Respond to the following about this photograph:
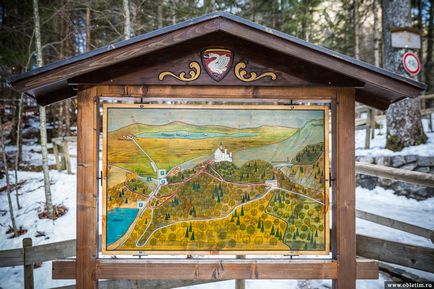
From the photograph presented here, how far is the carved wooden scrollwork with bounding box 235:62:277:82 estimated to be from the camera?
267cm

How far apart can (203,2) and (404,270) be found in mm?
9584

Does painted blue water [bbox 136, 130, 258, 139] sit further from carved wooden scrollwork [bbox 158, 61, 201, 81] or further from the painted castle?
carved wooden scrollwork [bbox 158, 61, 201, 81]

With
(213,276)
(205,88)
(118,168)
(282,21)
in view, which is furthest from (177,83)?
(282,21)

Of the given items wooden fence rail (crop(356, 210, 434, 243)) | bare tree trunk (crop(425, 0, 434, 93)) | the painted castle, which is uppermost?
bare tree trunk (crop(425, 0, 434, 93))

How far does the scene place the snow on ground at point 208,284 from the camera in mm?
4316

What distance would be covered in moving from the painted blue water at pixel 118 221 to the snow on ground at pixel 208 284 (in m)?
Answer: 2.34

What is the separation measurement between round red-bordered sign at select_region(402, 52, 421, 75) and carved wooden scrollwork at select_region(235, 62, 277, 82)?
15.8ft

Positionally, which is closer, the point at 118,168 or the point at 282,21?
the point at 118,168

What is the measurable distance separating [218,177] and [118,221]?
115 cm

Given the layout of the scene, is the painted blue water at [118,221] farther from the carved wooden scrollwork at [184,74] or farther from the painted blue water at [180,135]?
the carved wooden scrollwork at [184,74]

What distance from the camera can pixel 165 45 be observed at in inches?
99.1

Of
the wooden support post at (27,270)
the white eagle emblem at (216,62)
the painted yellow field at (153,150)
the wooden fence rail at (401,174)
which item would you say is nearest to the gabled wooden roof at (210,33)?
the white eagle emblem at (216,62)

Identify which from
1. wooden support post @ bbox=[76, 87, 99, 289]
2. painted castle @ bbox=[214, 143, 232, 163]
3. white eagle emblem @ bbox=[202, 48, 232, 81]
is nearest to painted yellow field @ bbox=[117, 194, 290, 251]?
wooden support post @ bbox=[76, 87, 99, 289]

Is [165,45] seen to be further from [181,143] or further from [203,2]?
[203,2]
